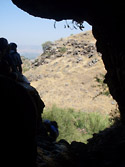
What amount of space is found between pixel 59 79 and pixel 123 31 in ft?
75.2

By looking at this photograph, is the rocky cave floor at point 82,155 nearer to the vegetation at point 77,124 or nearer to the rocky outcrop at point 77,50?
the vegetation at point 77,124

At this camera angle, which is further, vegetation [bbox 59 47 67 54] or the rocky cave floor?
vegetation [bbox 59 47 67 54]

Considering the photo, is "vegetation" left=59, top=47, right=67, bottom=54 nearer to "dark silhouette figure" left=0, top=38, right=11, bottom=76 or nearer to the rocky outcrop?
the rocky outcrop

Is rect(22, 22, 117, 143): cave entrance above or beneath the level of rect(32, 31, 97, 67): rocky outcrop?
beneath

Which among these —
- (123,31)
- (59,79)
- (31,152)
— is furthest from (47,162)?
(59,79)

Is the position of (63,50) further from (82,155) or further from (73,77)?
(82,155)

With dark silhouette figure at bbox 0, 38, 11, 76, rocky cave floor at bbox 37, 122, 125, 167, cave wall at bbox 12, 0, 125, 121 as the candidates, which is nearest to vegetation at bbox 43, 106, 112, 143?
rocky cave floor at bbox 37, 122, 125, 167

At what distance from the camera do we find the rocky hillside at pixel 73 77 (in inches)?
816

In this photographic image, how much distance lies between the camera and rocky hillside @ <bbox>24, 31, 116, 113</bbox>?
68.0 feet

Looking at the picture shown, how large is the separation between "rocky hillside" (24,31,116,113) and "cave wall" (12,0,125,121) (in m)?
9.66

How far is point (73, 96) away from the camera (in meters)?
22.6

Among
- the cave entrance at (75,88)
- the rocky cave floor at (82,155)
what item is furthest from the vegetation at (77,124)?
the rocky cave floor at (82,155)

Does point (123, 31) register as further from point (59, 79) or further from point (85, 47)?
point (85, 47)

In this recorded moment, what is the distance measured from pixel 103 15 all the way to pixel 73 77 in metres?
21.9
